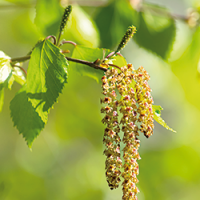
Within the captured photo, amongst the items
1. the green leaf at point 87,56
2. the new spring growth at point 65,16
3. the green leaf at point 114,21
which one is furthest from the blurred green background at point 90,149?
the new spring growth at point 65,16

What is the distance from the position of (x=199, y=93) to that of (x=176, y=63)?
1.82m

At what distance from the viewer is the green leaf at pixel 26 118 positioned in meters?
0.67

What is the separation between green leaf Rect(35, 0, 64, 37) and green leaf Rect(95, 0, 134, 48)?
0.23m

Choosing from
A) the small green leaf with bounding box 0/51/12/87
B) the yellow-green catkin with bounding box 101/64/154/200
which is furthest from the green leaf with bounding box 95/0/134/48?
the yellow-green catkin with bounding box 101/64/154/200

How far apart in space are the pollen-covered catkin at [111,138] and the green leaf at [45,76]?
120 millimetres

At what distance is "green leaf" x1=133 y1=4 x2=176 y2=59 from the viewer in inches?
49.4

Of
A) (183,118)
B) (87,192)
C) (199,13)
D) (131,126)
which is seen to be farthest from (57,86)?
(183,118)

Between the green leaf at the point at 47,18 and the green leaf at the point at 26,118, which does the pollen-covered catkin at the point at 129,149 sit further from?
the green leaf at the point at 47,18

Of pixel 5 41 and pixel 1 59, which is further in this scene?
pixel 5 41

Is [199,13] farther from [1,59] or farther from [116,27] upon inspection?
[1,59]

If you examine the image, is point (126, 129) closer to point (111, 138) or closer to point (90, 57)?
point (111, 138)

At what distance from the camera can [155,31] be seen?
1271mm

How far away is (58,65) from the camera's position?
1.96ft

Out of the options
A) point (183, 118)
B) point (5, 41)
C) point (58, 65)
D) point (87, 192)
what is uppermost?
point (58, 65)
